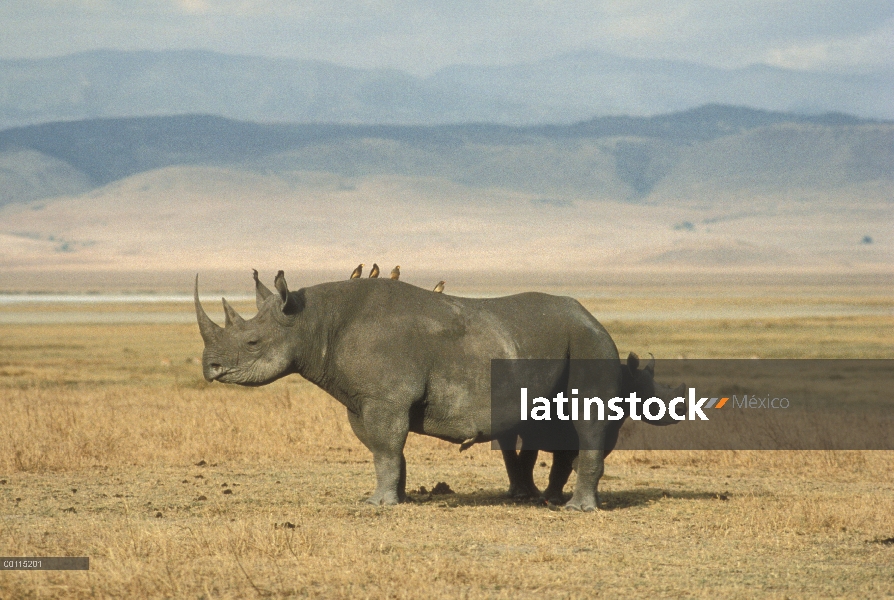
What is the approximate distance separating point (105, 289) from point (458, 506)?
115m

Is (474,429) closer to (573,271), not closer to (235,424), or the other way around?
(235,424)

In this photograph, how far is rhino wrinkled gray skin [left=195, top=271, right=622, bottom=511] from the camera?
13.6 meters

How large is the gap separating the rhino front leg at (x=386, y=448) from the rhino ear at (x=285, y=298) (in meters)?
1.29

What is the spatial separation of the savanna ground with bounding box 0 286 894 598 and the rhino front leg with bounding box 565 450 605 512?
0.25 metres

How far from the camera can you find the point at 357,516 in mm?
13328

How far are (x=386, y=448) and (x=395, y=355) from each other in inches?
38.0

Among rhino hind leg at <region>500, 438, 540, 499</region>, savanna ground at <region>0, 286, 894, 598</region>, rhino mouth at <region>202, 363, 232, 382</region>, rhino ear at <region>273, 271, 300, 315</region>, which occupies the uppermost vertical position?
rhino ear at <region>273, 271, 300, 315</region>

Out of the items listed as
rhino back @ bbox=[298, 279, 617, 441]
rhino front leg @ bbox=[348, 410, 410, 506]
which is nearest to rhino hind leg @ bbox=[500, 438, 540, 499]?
rhino back @ bbox=[298, 279, 617, 441]

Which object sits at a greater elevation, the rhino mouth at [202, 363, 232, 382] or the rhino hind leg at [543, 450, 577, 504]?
the rhino mouth at [202, 363, 232, 382]

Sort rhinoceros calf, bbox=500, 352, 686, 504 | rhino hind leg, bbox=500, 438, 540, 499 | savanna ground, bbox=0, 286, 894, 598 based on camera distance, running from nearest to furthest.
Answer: savanna ground, bbox=0, 286, 894, 598 → rhinoceros calf, bbox=500, 352, 686, 504 → rhino hind leg, bbox=500, 438, 540, 499

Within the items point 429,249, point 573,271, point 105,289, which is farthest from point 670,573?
point 429,249

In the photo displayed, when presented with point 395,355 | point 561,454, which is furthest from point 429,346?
point 561,454

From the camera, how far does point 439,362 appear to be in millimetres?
13750

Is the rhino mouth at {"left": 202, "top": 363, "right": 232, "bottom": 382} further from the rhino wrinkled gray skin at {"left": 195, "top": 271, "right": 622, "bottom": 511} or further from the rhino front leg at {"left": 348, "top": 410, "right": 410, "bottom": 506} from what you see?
the rhino front leg at {"left": 348, "top": 410, "right": 410, "bottom": 506}
